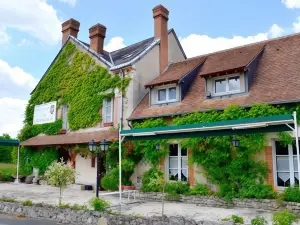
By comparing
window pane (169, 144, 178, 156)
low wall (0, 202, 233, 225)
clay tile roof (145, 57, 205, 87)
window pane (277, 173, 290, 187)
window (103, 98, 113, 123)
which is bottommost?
low wall (0, 202, 233, 225)

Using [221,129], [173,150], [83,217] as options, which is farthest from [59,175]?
[221,129]

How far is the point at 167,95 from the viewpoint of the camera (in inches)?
648

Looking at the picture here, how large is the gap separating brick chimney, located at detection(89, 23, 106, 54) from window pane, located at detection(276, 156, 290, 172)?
13766 mm

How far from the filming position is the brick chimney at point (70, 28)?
23.8m

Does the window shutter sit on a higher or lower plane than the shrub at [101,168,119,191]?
higher

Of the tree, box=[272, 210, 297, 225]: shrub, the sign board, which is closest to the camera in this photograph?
box=[272, 210, 297, 225]: shrub

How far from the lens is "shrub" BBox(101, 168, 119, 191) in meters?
15.8

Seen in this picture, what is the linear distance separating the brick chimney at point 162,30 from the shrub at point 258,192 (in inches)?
402

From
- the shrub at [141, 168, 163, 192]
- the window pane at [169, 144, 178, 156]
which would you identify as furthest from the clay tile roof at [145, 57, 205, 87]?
the shrub at [141, 168, 163, 192]

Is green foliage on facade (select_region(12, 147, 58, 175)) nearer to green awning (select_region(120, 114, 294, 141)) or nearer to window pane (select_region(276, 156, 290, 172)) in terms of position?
green awning (select_region(120, 114, 294, 141))

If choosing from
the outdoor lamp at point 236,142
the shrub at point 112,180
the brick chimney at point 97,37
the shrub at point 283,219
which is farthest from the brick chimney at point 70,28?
the shrub at point 283,219

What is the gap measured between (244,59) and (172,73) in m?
4.49

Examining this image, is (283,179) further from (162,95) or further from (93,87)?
(93,87)

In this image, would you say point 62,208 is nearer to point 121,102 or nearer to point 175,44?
point 121,102
